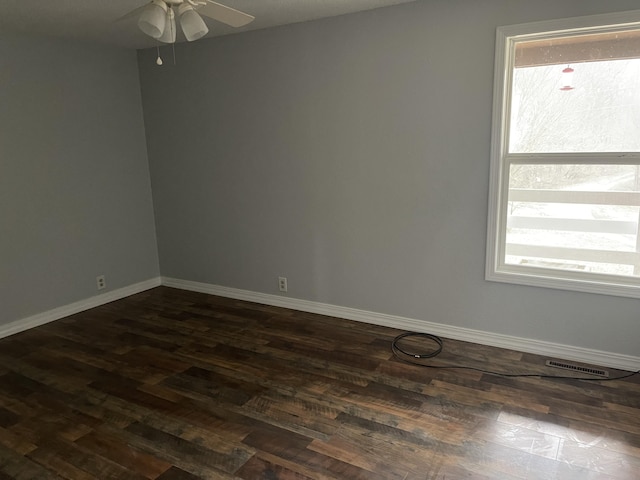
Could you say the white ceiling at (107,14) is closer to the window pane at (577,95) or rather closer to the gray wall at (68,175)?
the gray wall at (68,175)

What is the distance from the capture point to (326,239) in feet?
12.9

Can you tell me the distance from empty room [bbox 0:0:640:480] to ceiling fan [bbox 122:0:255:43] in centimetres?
2

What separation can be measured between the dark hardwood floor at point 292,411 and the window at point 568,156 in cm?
69

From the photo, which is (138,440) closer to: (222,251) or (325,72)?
(222,251)

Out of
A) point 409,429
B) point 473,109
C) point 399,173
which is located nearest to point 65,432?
point 409,429

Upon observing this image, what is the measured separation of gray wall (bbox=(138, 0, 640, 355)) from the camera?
3109 mm

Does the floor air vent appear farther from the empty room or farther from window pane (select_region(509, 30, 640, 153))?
window pane (select_region(509, 30, 640, 153))

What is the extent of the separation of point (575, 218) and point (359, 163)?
1578 millimetres

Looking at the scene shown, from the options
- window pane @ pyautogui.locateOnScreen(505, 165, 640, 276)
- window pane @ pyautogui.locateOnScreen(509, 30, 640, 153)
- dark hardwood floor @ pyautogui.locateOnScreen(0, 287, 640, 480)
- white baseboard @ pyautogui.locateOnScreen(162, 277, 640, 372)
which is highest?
window pane @ pyautogui.locateOnScreen(509, 30, 640, 153)

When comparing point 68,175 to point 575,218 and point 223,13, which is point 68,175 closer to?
point 223,13

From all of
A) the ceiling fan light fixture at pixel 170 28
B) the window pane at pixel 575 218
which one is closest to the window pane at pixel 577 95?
the window pane at pixel 575 218

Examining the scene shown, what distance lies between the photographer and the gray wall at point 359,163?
3.11 metres

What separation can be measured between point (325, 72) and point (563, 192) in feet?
6.47

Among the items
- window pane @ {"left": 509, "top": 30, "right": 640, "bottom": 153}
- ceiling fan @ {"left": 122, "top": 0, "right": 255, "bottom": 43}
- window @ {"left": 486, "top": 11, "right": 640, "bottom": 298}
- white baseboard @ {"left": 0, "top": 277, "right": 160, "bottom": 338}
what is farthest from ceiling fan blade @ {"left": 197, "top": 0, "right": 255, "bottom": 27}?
white baseboard @ {"left": 0, "top": 277, "right": 160, "bottom": 338}
